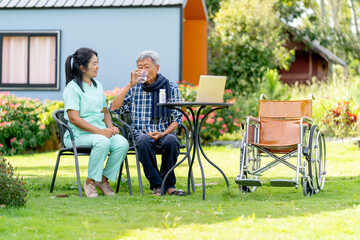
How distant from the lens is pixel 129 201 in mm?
5012

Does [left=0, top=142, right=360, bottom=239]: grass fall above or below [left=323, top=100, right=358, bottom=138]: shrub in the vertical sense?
below

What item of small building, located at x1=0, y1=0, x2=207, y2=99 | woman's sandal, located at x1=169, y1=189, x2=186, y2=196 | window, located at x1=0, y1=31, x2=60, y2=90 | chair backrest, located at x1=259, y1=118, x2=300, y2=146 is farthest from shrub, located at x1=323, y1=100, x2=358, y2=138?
woman's sandal, located at x1=169, y1=189, x2=186, y2=196

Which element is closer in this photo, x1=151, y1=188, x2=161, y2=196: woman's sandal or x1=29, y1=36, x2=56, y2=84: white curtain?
x1=151, y1=188, x2=161, y2=196: woman's sandal

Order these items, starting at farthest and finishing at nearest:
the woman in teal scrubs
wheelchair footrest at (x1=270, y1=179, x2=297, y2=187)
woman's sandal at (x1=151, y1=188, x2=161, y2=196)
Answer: woman's sandal at (x1=151, y1=188, x2=161, y2=196), the woman in teal scrubs, wheelchair footrest at (x1=270, y1=179, x2=297, y2=187)

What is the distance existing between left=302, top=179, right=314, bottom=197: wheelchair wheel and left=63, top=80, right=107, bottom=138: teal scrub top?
1965 millimetres

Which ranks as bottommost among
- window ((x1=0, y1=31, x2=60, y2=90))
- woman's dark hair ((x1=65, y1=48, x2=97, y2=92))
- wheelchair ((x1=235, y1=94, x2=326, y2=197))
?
wheelchair ((x1=235, y1=94, x2=326, y2=197))

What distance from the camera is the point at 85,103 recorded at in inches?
218

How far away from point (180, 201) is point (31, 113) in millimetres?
6787

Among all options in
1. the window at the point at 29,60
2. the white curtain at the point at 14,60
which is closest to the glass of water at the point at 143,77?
the window at the point at 29,60

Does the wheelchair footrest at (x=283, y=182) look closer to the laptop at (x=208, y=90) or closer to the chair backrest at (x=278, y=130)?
the laptop at (x=208, y=90)

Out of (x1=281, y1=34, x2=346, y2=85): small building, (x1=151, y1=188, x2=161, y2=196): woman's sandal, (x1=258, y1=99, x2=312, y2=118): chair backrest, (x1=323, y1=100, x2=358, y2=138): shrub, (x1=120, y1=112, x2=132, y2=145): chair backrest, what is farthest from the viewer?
(x1=281, y1=34, x2=346, y2=85): small building

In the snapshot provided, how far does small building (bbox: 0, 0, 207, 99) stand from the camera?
40.2 feet

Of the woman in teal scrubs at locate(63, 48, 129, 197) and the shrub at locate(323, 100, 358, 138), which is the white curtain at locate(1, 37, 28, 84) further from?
the woman in teal scrubs at locate(63, 48, 129, 197)

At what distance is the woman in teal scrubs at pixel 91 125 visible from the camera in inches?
211
